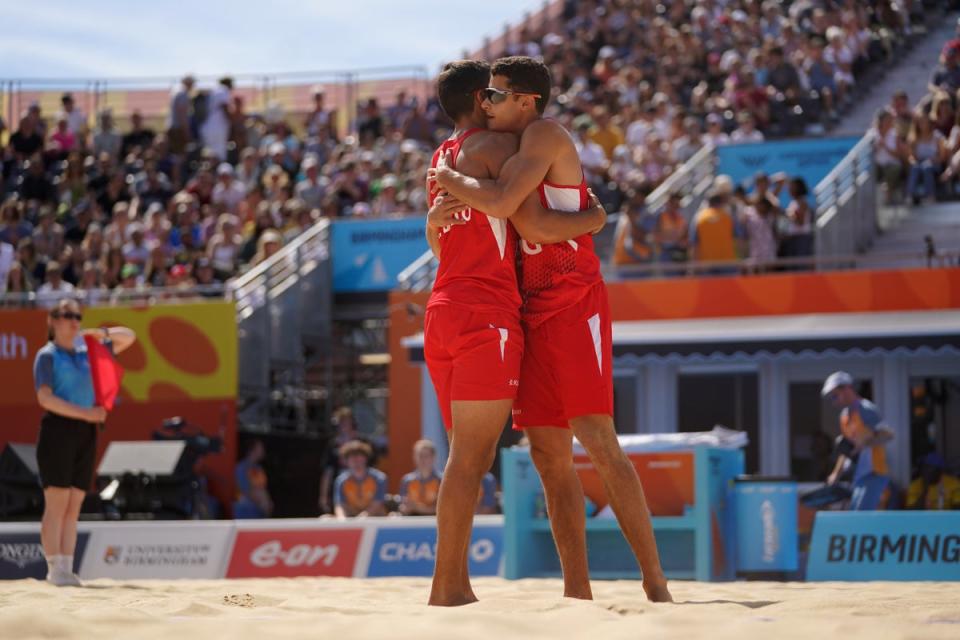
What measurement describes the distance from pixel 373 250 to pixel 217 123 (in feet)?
18.0

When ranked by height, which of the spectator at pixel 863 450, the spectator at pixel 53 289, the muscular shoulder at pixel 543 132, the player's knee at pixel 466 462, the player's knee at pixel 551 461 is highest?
the muscular shoulder at pixel 543 132

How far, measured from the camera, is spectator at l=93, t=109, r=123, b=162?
21.6 metres

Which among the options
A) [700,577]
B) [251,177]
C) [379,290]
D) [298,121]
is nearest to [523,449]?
[700,577]

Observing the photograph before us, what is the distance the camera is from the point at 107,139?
21.6m

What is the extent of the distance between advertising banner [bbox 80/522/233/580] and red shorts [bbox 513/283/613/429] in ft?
17.7

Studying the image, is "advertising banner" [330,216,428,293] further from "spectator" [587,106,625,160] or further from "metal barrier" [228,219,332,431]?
"spectator" [587,106,625,160]

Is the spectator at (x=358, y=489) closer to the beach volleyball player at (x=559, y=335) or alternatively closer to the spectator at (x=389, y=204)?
the spectator at (x=389, y=204)

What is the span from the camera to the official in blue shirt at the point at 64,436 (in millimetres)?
8445

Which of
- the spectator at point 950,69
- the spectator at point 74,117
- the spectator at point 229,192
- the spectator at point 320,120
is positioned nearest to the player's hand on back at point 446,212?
the spectator at point 950,69

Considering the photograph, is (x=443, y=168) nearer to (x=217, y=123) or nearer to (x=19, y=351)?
(x=19, y=351)

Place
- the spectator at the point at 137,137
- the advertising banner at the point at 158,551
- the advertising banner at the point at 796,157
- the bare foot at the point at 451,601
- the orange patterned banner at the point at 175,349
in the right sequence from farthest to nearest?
the spectator at the point at 137,137
the advertising banner at the point at 796,157
the orange patterned banner at the point at 175,349
the advertising banner at the point at 158,551
the bare foot at the point at 451,601

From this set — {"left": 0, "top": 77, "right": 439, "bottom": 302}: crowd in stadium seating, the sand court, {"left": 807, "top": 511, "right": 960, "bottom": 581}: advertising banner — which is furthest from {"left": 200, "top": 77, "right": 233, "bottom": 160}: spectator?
the sand court

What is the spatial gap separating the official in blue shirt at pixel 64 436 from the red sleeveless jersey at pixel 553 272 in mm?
3702

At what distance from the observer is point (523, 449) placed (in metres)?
9.57
